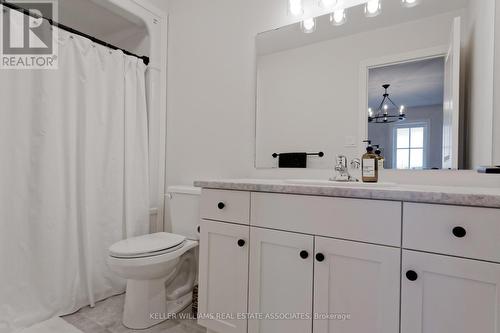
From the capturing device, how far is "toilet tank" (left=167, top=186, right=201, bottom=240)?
1.89 metres

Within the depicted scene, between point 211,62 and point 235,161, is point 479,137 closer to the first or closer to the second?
point 235,161

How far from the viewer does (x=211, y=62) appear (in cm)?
204

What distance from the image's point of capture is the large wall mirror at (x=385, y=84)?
1.27 metres

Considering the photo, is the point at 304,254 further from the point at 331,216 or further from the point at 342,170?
the point at 342,170

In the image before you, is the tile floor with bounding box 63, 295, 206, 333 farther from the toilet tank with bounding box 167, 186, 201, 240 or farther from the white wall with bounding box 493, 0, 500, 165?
the white wall with bounding box 493, 0, 500, 165

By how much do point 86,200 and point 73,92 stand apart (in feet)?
2.41

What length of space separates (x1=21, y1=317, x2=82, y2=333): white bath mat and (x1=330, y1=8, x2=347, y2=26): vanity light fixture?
233 cm

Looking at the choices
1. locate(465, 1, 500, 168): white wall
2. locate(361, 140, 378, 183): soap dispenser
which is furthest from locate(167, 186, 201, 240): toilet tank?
locate(465, 1, 500, 168): white wall

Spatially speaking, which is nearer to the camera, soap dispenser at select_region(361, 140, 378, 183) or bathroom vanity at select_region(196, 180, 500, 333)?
bathroom vanity at select_region(196, 180, 500, 333)

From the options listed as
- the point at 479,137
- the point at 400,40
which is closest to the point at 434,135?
the point at 479,137

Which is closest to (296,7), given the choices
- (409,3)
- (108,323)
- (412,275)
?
(409,3)

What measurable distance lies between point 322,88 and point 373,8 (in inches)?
19.2

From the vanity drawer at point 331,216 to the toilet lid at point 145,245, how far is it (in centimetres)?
67

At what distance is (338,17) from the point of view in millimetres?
1556
